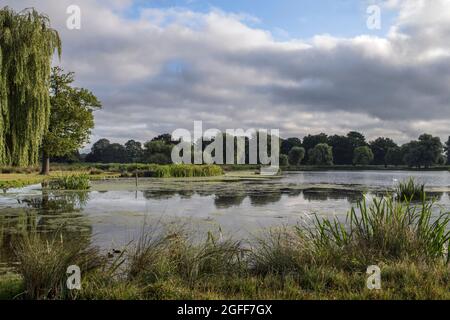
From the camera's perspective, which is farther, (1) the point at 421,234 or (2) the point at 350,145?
(2) the point at 350,145

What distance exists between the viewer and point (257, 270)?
5.32 m

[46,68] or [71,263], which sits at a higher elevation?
[46,68]

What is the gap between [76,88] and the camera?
117 feet

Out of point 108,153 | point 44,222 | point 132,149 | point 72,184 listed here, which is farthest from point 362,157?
point 44,222

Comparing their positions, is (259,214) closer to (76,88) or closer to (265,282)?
(265,282)

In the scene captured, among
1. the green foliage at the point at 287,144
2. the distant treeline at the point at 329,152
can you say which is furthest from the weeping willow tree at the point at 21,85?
the green foliage at the point at 287,144

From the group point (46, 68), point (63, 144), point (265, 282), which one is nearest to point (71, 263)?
point (265, 282)

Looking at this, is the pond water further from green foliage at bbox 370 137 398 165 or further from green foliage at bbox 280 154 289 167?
green foliage at bbox 370 137 398 165

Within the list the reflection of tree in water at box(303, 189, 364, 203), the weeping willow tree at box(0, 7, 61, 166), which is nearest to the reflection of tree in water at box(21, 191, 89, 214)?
the weeping willow tree at box(0, 7, 61, 166)

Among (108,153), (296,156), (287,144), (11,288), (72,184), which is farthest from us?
(287,144)

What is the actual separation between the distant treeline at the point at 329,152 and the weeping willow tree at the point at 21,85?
145 ft

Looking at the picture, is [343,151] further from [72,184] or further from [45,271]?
[45,271]

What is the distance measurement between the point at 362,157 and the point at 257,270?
90.6 meters
